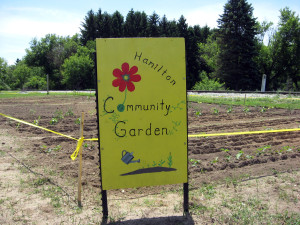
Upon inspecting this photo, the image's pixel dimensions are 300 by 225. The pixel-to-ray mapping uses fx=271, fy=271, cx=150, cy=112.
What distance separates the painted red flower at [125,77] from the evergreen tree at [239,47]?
45024mm

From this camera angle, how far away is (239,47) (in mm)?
44938

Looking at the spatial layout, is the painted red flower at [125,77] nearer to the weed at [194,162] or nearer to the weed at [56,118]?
the weed at [194,162]

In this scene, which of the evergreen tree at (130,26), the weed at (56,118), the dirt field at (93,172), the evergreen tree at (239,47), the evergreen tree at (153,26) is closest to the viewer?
the dirt field at (93,172)

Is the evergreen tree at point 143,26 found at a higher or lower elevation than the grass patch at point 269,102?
higher

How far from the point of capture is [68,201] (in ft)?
12.7

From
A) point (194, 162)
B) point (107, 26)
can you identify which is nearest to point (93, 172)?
point (194, 162)

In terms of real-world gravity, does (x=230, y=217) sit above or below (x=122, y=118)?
below

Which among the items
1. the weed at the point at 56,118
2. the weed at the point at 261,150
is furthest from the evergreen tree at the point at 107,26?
the weed at the point at 261,150

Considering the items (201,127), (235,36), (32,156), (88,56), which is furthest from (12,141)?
(88,56)

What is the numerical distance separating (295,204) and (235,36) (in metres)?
46.0

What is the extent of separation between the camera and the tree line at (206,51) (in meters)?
45.7

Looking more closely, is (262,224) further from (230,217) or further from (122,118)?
(122,118)

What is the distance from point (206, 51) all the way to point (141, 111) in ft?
193

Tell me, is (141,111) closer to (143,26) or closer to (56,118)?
(56,118)
